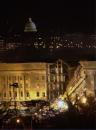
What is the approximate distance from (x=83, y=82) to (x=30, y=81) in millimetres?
617

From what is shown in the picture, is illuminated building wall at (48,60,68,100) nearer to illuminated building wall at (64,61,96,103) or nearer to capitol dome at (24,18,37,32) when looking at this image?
illuminated building wall at (64,61,96,103)

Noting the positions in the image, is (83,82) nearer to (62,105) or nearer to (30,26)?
(62,105)

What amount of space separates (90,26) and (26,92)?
928mm

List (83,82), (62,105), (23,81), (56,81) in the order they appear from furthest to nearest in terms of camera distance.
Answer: (23,81) < (56,81) < (83,82) < (62,105)

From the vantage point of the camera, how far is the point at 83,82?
6062mm

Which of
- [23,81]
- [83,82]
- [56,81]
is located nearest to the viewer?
[83,82]

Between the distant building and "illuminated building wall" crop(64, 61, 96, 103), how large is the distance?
0.38 ft

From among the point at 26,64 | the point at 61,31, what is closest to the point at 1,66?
the point at 26,64

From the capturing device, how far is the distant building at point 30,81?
20.2 ft

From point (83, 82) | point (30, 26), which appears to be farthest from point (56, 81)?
point (30, 26)

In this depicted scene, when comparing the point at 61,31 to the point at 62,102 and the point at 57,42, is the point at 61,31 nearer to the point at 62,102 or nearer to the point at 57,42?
the point at 57,42

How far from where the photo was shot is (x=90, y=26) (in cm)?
594

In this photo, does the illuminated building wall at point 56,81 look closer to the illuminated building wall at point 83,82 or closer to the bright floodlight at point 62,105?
the illuminated building wall at point 83,82

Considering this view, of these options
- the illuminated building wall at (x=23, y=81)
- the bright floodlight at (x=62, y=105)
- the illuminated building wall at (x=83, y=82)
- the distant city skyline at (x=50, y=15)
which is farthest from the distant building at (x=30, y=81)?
the distant city skyline at (x=50, y=15)
